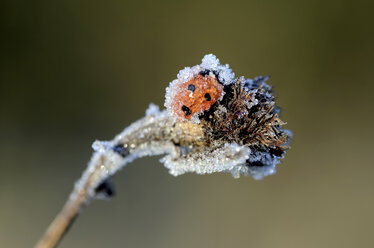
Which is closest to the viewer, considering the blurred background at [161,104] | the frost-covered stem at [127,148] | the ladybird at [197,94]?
the ladybird at [197,94]

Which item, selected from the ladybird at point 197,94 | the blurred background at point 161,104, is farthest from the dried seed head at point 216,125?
the blurred background at point 161,104

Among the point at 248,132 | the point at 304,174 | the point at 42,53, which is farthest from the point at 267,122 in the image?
the point at 42,53

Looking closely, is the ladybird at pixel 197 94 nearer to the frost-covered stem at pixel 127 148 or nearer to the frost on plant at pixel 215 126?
the frost on plant at pixel 215 126

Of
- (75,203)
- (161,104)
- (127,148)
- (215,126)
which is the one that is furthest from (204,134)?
(161,104)

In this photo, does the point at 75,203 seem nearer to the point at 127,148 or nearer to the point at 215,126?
the point at 127,148

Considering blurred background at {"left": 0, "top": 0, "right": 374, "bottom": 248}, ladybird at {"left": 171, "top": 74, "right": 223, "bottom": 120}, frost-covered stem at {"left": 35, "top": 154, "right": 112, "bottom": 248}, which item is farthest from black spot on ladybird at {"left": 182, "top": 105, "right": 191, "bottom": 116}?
blurred background at {"left": 0, "top": 0, "right": 374, "bottom": 248}

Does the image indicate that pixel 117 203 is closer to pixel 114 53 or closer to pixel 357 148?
pixel 114 53
